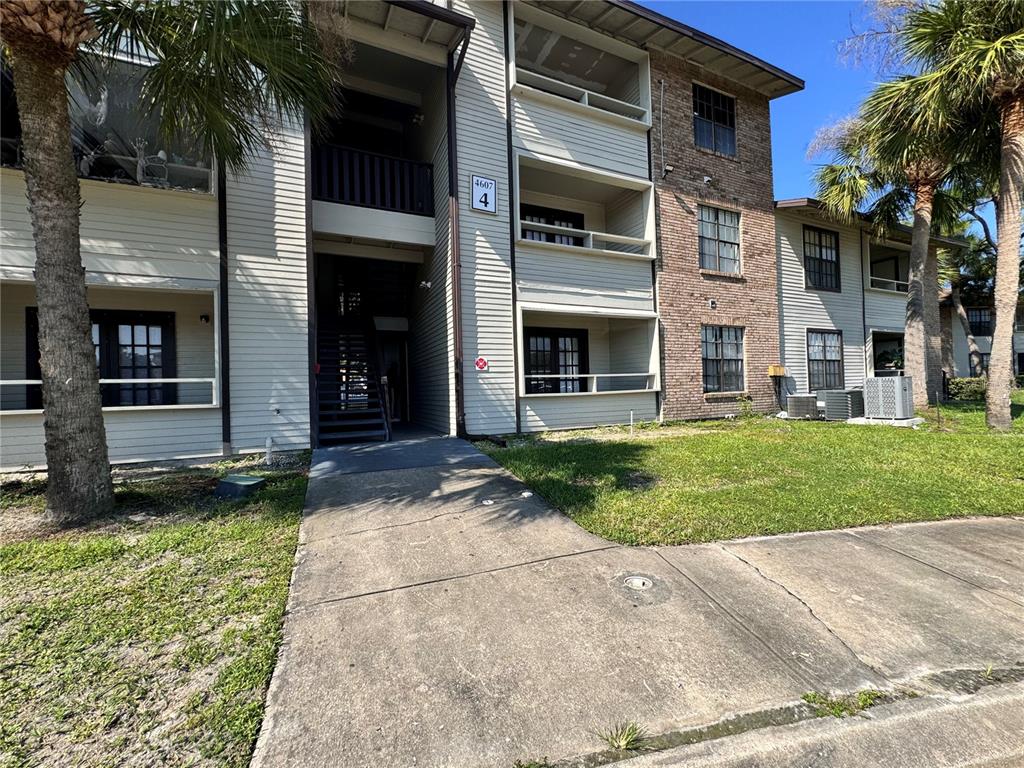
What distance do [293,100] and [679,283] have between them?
9540 millimetres

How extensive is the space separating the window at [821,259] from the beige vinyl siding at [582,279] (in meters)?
7.04

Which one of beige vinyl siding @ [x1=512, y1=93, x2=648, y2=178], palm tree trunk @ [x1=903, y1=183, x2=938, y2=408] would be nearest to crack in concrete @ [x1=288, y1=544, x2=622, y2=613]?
beige vinyl siding @ [x1=512, y1=93, x2=648, y2=178]

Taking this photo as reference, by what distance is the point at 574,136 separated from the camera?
35.7 ft

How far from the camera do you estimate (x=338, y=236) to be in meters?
9.67

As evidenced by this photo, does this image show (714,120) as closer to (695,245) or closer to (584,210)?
(695,245)

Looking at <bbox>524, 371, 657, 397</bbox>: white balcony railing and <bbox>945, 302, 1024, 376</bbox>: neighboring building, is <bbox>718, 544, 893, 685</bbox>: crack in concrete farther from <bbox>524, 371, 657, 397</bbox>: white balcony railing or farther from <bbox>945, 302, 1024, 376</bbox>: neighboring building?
<bbox>945, 302, 1024, 376</bbox>: neighboring building

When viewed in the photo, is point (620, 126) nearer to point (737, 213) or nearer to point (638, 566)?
point (737, 213)

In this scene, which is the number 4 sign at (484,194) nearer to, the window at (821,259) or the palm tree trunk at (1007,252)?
the palm tree trunk at (1007,252)

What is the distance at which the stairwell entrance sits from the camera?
10.7 meters

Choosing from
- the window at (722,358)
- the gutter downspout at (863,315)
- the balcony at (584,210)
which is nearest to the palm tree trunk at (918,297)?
the gutter downspout at (863,315)

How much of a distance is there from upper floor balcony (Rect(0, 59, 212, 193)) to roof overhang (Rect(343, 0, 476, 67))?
385 centimetres

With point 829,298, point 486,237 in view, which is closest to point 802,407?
point 829,298

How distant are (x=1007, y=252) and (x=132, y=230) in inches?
640

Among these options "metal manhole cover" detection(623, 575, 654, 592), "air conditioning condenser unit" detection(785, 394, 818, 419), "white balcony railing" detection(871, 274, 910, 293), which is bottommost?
"metal manhole cover" detection(623, 575, 654, 592)
